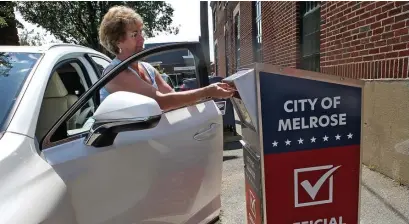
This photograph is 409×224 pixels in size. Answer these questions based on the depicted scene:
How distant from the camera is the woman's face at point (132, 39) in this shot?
225 cm

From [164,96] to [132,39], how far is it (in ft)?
1.49

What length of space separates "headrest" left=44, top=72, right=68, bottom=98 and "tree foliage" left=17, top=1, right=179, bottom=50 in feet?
57.8

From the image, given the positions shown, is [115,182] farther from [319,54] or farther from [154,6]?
[154,6]

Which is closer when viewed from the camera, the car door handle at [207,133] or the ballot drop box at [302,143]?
the ballot drop box at [302,143]

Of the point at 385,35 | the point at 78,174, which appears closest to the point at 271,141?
the point at 78,174

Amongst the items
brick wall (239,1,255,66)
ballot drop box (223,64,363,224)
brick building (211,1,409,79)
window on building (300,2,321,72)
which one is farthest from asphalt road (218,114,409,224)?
brick wall (239,1,255,66)

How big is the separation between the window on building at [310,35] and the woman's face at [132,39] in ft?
13.7

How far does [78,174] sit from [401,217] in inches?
110

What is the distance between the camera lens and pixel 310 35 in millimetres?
6254

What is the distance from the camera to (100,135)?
159cm

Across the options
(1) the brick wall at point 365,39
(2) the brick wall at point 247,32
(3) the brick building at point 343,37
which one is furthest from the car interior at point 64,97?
(2) the brick wall at point 247,32

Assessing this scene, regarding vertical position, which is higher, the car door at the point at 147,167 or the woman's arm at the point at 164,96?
the woman's arm at the point at 164,96

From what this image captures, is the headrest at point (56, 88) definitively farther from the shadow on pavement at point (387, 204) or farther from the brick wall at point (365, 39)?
the brick wall at point (365, 39)

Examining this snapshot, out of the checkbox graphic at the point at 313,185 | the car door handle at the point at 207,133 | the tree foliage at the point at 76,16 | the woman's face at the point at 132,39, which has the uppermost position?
the tree foliage at the point at 76,16
